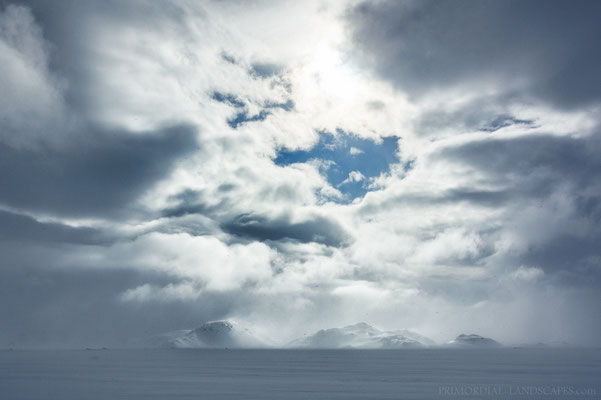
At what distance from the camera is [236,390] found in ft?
350

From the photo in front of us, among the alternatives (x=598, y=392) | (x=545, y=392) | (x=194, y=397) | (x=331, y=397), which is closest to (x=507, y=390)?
(x=545, y=392)

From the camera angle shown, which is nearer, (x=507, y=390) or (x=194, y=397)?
(x=194, y=397)

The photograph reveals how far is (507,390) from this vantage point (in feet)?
346

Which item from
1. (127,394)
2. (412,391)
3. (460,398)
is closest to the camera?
(460,398)

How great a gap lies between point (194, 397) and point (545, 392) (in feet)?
258

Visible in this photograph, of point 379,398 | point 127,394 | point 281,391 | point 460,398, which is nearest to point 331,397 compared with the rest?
point 379,398

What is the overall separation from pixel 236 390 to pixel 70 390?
40247mm

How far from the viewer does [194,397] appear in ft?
299

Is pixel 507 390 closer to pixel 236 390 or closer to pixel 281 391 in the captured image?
pixel 281 391

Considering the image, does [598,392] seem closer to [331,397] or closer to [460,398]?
[460,398]

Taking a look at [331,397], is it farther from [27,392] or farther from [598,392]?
[27,392]

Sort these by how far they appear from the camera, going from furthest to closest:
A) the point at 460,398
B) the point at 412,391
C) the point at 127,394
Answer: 1. the point at 412,391
2. the point at 127,394
3. the point at 460,398

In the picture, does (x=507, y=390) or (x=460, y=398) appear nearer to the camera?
(x=460, y=398)

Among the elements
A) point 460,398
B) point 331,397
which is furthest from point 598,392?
point 331,397
